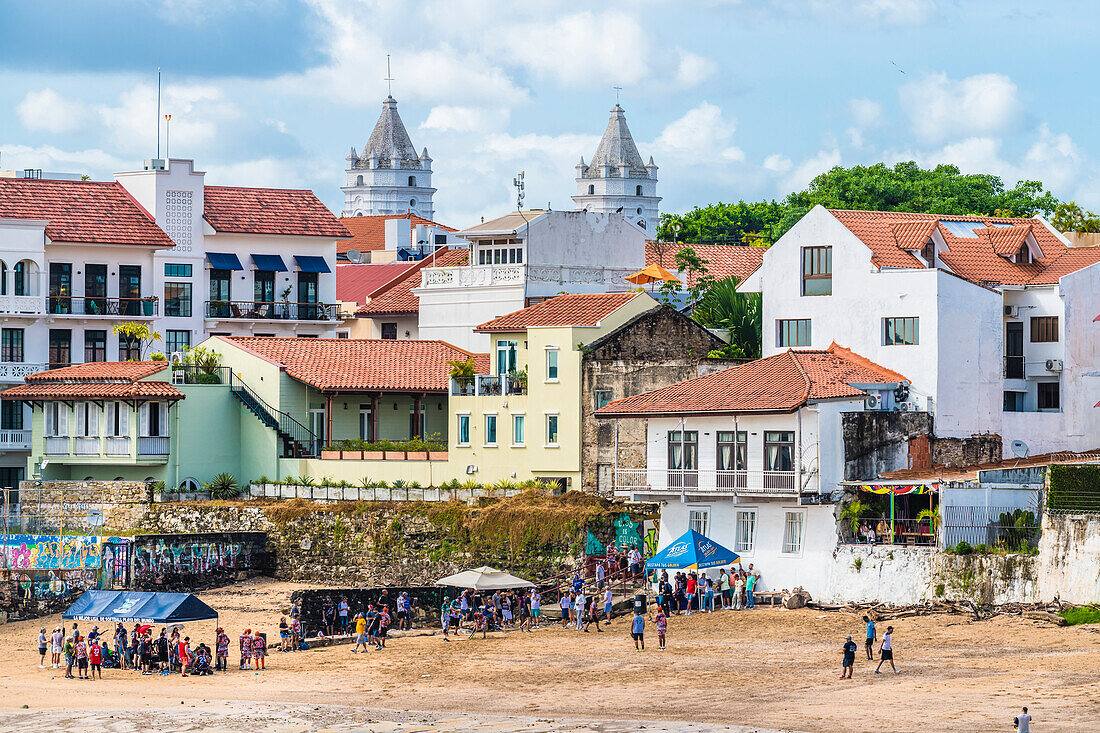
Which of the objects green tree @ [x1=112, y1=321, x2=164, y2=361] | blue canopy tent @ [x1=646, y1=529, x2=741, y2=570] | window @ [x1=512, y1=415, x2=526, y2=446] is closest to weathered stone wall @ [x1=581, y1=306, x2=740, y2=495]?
window @ [x1=512, y1=415, x2=526, y2=446]

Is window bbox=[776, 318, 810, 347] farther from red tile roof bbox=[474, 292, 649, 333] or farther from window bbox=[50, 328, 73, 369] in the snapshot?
window bbox=[50, 328, 73, 369]

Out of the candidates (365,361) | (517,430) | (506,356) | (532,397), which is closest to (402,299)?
(365,361)

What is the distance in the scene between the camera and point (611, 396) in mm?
71438

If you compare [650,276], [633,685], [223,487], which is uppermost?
[650,276]

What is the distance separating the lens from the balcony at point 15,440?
274 feet

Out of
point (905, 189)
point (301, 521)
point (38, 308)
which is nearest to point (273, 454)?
point (301, 521)

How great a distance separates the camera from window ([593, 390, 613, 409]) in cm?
7125

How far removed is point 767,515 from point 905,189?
5846cm

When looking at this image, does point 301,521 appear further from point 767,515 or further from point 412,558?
point 767,515

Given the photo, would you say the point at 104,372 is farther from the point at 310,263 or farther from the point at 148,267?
the point at 310,263

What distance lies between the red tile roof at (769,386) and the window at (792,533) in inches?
131

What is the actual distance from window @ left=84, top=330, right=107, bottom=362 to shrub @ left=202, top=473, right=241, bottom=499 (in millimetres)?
13243

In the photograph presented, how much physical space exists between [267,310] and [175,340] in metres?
4.63

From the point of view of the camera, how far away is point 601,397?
7138 cm
